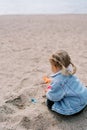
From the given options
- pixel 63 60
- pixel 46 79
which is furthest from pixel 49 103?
pixel 46 79

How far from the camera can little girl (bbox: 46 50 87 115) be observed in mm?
3150

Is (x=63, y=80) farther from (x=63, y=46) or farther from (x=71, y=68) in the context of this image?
(x=63, y=46)

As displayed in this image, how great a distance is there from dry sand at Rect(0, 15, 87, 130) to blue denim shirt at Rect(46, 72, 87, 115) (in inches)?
4.0

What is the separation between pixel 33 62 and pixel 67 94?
1856 mm

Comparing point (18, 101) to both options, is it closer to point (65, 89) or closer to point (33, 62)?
Answer: point (65, 89)

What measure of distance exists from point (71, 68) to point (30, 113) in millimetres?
643

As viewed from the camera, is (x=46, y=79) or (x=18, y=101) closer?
(x=18, y=101)

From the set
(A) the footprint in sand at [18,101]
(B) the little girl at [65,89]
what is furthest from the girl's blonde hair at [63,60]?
(A) the footprint in sand at [18,101]

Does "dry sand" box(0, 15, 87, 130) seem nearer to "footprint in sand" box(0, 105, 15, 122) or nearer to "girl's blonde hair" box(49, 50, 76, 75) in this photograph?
"footprint in sand" box(0, 105, 15, 122)

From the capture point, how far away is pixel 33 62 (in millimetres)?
4961

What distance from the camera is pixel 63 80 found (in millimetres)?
3170

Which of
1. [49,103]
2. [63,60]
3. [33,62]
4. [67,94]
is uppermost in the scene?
[63,60]

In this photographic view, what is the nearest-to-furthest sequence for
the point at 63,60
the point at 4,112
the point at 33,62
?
the point at 63,60 < the point at 4,112 < the point at 33,62

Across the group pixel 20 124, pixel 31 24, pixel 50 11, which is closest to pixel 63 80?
→ pixel 20 124
